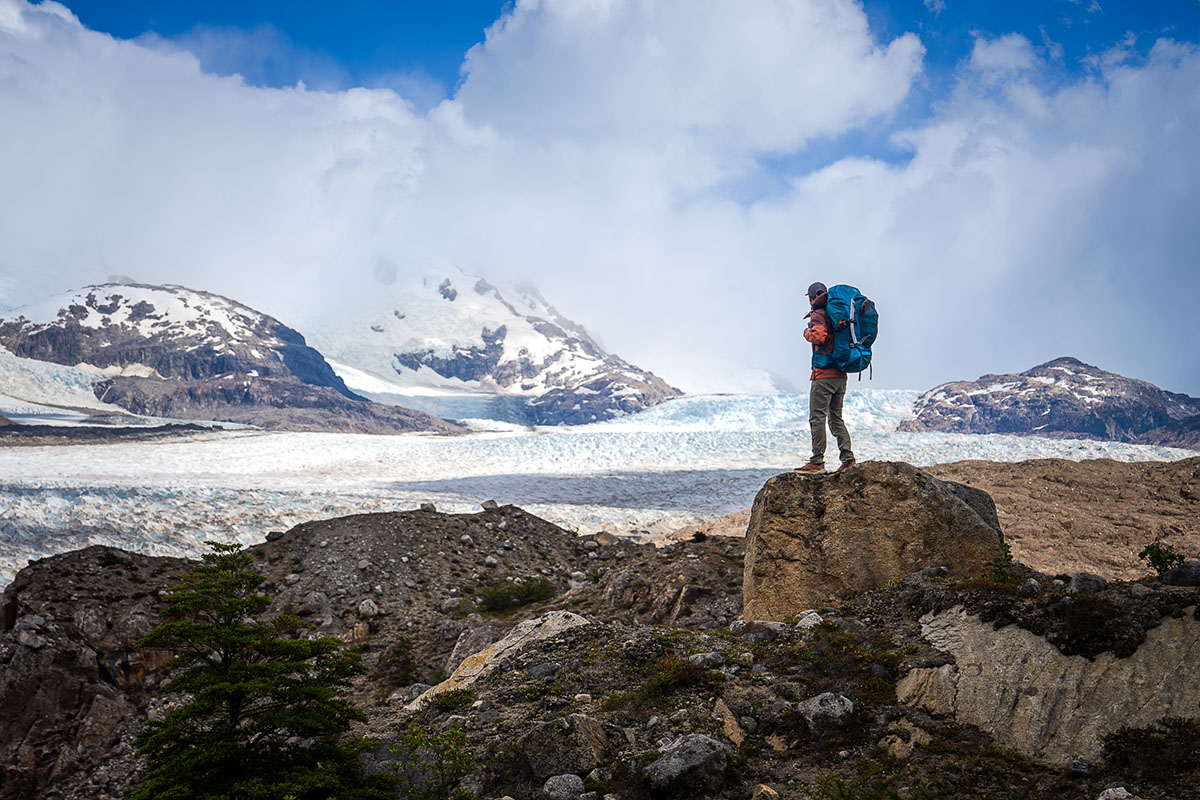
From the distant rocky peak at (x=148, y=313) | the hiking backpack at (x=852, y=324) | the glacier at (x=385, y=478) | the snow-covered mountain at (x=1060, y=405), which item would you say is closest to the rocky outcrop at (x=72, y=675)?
the glacier at (x=385, y=478)

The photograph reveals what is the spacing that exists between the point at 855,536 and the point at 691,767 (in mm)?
3778

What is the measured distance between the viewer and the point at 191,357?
13225 cm

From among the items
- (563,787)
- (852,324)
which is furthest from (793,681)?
(852,324)

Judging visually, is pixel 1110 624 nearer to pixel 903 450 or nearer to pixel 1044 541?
pixel 1044 541

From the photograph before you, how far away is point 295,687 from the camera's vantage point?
434 centimetres

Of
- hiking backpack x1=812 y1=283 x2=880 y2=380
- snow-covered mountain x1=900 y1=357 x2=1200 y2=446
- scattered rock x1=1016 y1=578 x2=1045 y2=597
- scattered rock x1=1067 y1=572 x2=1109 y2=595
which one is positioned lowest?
scattered rock x1=1016 y1=578 x2=1045 y2=597

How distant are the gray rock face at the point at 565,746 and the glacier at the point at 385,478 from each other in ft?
39.5

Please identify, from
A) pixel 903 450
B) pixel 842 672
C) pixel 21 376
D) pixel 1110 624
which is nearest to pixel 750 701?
pixel 842 672

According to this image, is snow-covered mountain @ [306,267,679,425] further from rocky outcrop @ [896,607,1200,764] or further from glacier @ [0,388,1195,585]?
rocky outcrop @ [896,607,1200,764]

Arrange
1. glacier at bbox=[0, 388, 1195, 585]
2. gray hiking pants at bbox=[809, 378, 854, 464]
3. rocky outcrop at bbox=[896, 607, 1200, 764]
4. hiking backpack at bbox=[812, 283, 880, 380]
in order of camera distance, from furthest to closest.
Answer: glacier at bbox=[0, 388, 1195, 585]
gray hiking pants at bbox=[809, 378, 854, 464]
hiking backpack at bbox=[812, 283, 880, 380]
rocky outcrop at bbox=[896, 607, 1200, 764]

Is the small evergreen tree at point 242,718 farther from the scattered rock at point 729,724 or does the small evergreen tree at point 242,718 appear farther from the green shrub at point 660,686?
the scattered rock at point 729,724

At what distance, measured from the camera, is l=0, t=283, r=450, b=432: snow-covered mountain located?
110 meters

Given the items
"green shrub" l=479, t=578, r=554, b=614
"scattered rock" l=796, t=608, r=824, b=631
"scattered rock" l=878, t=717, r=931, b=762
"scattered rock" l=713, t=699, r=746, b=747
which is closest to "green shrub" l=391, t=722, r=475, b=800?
"scattered rock" l=713, t=699, r=746, b=747

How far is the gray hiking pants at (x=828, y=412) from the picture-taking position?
23.2 ft
